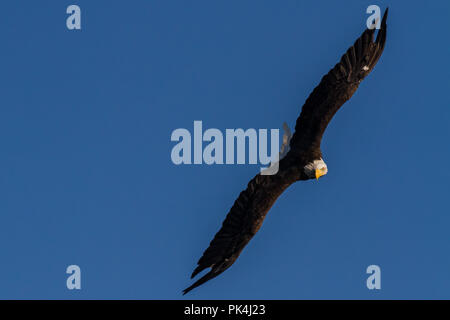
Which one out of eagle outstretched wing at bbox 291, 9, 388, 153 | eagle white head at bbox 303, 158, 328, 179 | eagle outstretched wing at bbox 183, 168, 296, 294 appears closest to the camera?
eagle outstretched wing at bbox 183, 168, 296, 294

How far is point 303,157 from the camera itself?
1418 cm

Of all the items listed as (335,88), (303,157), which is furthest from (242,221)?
(335,88)

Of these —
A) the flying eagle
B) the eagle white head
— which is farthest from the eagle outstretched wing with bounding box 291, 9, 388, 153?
the eagle white head

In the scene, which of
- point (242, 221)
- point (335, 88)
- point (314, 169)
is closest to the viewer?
point (242, 221)

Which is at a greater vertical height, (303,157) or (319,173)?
(303,157)

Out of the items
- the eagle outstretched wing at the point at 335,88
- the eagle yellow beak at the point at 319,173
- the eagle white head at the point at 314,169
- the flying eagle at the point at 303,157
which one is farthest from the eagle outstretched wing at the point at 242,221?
the eagle outstretched wing at the point at 335,88

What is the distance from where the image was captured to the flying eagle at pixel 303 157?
1370 cm

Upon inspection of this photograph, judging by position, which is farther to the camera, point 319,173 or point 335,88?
point 319,173

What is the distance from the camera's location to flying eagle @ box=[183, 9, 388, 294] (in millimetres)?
13698

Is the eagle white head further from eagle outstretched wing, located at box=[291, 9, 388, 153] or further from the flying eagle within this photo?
eagle outstretched wing, located at box=[291, 9, 388, 153]

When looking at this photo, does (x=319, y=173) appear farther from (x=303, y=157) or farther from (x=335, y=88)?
(x=335, y=88)
